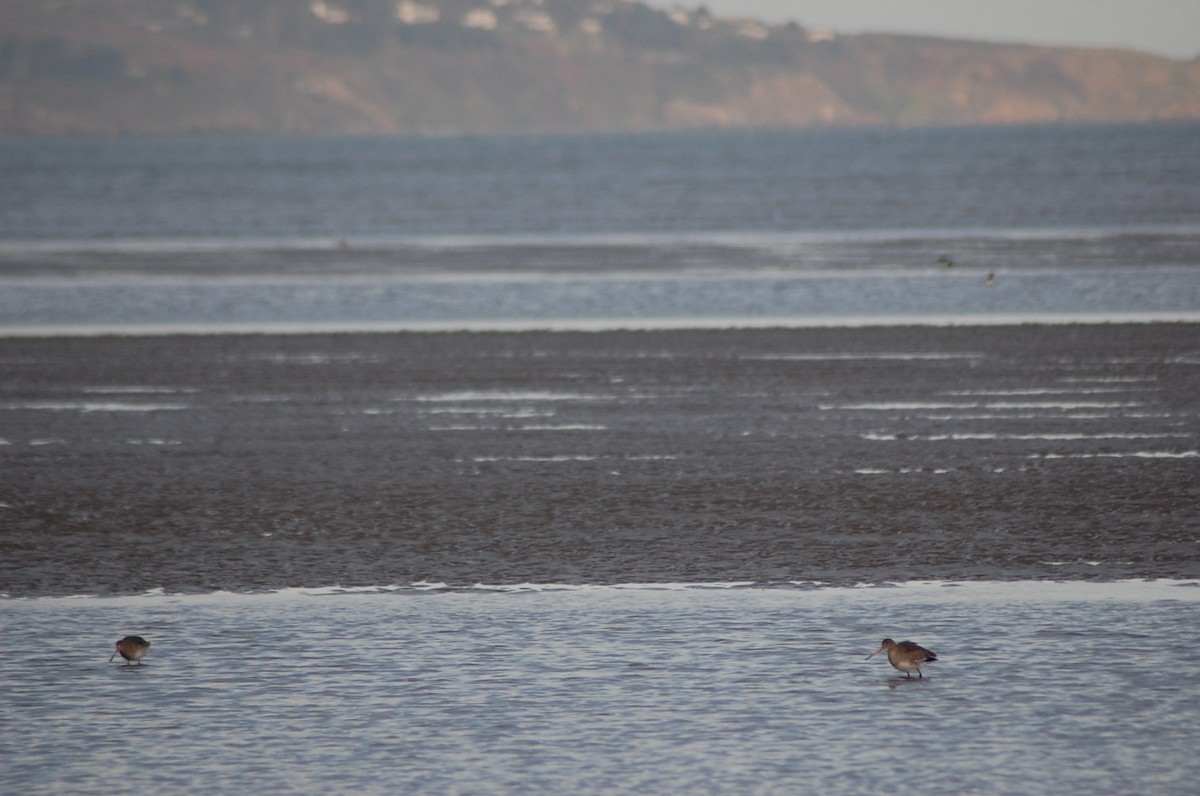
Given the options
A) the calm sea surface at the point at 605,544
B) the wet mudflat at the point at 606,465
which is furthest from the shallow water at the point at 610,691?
the wet mudflat at the point at 606,465

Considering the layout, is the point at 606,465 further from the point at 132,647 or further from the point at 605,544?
the point at 132,647

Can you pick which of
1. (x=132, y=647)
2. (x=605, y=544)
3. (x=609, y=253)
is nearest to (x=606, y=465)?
(x=605, y=544)

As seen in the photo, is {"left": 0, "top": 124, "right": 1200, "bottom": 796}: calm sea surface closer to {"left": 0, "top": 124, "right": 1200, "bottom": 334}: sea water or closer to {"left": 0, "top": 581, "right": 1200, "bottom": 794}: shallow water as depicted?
{"left": 0, "top": 581, "right": 1200, "bottom": 794}: shallow water

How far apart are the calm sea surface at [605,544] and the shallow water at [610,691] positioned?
0.08ft

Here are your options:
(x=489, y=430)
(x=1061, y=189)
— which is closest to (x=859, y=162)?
(x=1061, y=189)

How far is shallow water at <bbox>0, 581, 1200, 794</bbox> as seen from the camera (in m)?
6.51

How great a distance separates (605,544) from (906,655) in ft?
11.1

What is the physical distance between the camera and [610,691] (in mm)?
7477

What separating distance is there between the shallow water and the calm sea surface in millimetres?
24

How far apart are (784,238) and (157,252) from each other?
56.4ft

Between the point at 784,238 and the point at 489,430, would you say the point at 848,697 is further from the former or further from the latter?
the point at 784,238

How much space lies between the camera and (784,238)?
49188mm

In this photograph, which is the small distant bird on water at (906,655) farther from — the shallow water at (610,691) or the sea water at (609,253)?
the sea water at (609,253)

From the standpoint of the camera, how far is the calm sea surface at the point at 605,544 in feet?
22.4
